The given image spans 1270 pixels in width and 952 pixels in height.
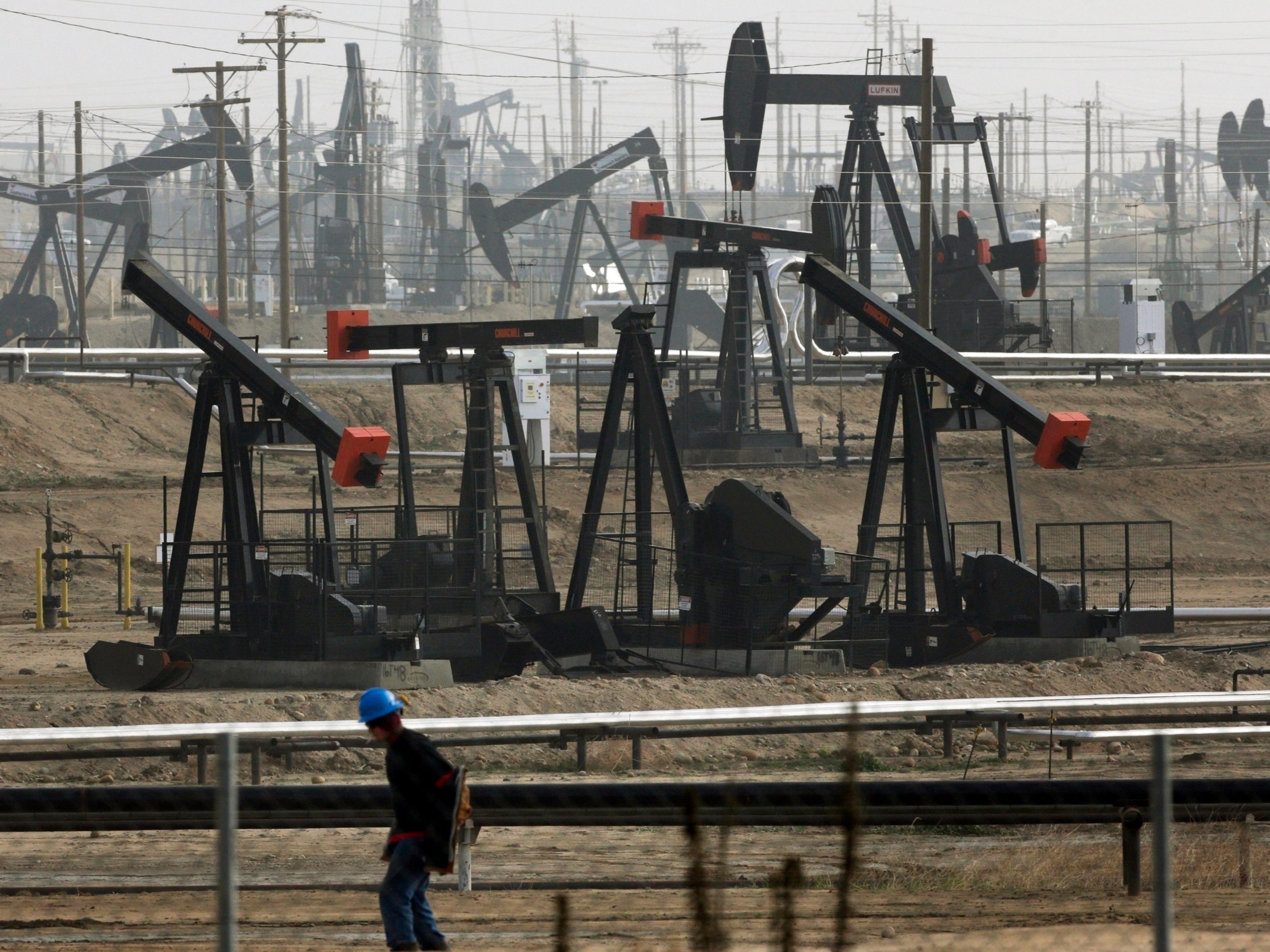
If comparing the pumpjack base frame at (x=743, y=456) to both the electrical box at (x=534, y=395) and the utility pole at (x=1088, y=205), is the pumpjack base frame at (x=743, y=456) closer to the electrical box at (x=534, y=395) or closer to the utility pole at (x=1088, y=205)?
the electrical box at (x=534, y=395)

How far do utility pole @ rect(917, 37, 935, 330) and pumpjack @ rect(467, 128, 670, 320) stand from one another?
2503 centimetres

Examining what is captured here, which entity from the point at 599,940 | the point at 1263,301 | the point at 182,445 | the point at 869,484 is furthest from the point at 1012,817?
the point at 1263,301

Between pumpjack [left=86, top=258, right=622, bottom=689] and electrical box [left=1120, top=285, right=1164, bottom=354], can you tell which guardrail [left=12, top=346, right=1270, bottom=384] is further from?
pumpjack [left=86, top=258, right=622, bottom=689]

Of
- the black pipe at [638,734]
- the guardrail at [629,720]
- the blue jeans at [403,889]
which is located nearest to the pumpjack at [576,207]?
the black pipe at [638,734]

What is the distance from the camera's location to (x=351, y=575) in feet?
50.7

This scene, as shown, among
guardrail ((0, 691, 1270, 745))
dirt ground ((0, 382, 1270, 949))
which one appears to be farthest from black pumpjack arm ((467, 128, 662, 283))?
guardrail ((0, 691, 1270, 745))

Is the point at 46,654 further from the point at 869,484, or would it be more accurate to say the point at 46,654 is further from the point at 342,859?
the point at 342,859

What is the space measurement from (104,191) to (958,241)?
30.7m

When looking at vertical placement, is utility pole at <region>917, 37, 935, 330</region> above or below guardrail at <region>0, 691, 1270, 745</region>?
above

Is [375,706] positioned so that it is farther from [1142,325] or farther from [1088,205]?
[1088,205]

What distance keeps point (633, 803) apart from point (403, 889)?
71cm

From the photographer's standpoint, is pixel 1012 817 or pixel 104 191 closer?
pixel 1012 817

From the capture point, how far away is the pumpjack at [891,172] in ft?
113

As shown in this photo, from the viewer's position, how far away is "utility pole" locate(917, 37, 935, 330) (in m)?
27.8
